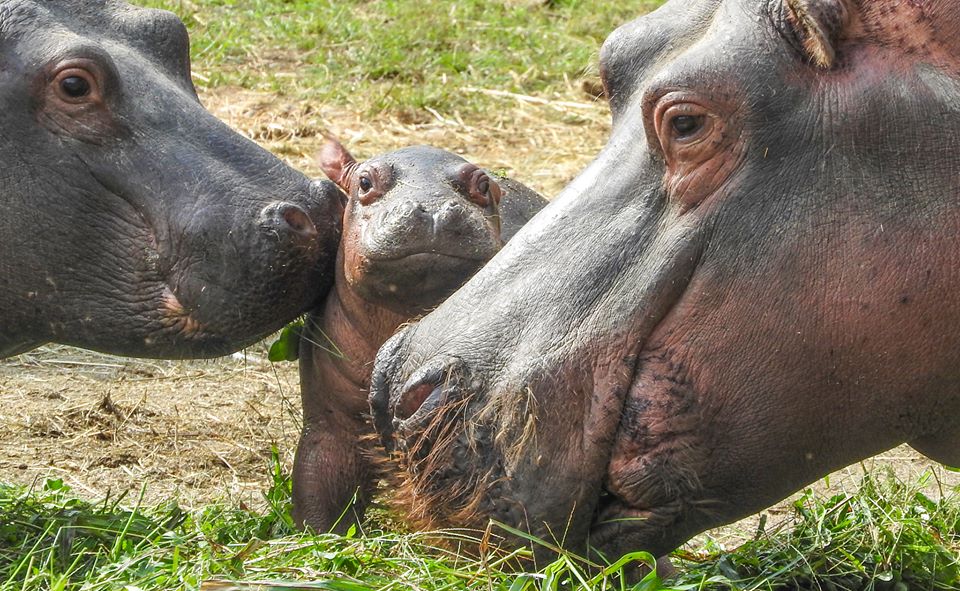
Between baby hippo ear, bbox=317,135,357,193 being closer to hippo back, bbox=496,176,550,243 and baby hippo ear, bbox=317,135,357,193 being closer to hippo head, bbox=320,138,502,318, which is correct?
hippo head, bbox=320,138,502,318

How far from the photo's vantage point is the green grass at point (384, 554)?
10.1ft

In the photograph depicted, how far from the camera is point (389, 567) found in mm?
3262

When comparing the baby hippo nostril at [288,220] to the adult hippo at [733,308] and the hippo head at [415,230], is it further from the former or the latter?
the adult hippo at [733,308]

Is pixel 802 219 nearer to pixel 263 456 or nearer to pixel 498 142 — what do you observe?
pixel 263 456

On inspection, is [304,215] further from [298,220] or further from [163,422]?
[163,422]

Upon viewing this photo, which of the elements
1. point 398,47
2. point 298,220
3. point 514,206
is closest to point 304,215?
point 298,220

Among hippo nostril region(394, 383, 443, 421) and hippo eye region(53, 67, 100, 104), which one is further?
hippo eye region(53, 67, 100, 104)

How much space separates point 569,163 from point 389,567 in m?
5.34

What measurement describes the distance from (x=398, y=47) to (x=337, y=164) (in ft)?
16.5

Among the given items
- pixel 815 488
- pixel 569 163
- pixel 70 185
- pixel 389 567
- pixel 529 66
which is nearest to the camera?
pixel 389 567

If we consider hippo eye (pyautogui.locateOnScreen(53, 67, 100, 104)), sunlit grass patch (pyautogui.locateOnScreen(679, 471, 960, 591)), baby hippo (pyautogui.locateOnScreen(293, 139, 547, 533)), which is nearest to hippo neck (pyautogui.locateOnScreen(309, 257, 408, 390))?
baby hippo (pyautogui.locateOnScreen(293, 139, 547, 533))

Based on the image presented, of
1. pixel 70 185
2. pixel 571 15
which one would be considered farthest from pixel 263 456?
pixel 571 15

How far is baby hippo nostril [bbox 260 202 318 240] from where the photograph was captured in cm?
417

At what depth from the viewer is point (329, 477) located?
4734mm
